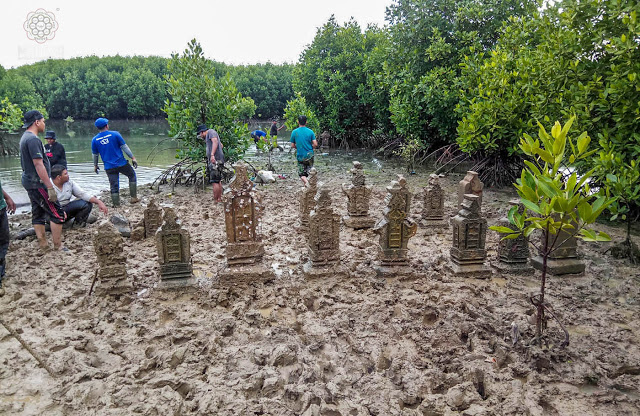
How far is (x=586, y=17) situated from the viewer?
6051 millimetres

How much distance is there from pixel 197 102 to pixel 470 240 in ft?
25.3

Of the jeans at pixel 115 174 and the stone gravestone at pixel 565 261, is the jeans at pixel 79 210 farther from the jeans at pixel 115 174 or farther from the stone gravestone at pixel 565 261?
the stone gravestone at pixel 565 261

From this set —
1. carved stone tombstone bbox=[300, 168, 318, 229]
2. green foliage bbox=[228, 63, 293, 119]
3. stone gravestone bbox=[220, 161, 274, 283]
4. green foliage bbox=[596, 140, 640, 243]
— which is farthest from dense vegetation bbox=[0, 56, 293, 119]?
green foliage bbox=[596, 140, 640, 243]

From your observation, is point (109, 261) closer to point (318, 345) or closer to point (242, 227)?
point (242, 227)

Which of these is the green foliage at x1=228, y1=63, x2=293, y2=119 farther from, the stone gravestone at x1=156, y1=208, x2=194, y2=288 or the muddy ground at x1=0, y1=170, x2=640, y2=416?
the muddy ground at x1=0, y1=170, x2=640, y2=416

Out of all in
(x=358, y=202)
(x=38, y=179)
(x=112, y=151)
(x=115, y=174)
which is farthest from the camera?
(x=115, y=174)

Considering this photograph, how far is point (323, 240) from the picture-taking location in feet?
16.8

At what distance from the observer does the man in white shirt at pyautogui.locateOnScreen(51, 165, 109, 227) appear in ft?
21.5

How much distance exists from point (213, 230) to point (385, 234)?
10.5ft

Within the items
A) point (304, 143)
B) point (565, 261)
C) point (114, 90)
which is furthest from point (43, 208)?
point (114, 90)

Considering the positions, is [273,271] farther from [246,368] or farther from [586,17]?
[586,17]

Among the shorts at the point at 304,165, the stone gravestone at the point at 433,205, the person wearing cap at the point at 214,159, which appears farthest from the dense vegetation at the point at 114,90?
the stone gravestone at the point at 433,205

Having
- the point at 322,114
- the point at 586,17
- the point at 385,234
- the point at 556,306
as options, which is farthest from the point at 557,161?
the point at 322,114

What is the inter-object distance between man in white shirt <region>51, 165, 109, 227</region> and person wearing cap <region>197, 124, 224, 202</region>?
2.37 metres
